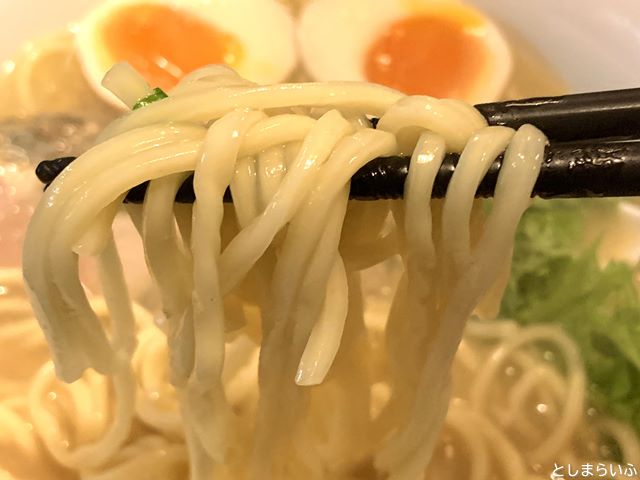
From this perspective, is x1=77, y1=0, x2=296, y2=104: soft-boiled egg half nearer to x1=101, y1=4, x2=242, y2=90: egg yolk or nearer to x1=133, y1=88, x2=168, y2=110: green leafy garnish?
x1=101, y1=4, x2=242, y2=90: egg yolk

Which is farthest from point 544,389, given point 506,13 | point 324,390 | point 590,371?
point 506,13

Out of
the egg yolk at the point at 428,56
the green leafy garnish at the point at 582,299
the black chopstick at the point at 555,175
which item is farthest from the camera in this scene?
the egg yolk at the point at 428,56

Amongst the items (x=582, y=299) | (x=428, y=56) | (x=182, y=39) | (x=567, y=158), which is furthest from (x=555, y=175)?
(x=182, y=39)

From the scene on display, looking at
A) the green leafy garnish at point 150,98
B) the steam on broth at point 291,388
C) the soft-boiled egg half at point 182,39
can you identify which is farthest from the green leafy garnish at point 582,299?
the green leafy garnish at point 150,98

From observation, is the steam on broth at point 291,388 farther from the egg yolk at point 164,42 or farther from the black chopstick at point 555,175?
the egg yolk at point 164,42

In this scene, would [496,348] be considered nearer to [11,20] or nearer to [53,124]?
[53,124]

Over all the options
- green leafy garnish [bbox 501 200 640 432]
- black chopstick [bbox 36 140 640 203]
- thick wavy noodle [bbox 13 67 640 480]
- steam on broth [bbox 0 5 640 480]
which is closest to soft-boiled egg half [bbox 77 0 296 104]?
steam on broth [bbox 0 5 640 480]

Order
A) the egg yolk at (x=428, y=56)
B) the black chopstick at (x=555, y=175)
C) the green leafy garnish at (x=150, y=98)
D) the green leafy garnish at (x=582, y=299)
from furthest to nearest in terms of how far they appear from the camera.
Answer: the egg yolk at (x=428, y=56) → the green leafy garnish at (x=582, y=299) → the green leafy garnish at (x=150, y=98) → the black chopstick at (x=555, y=175)

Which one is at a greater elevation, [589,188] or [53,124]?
[53,124]
